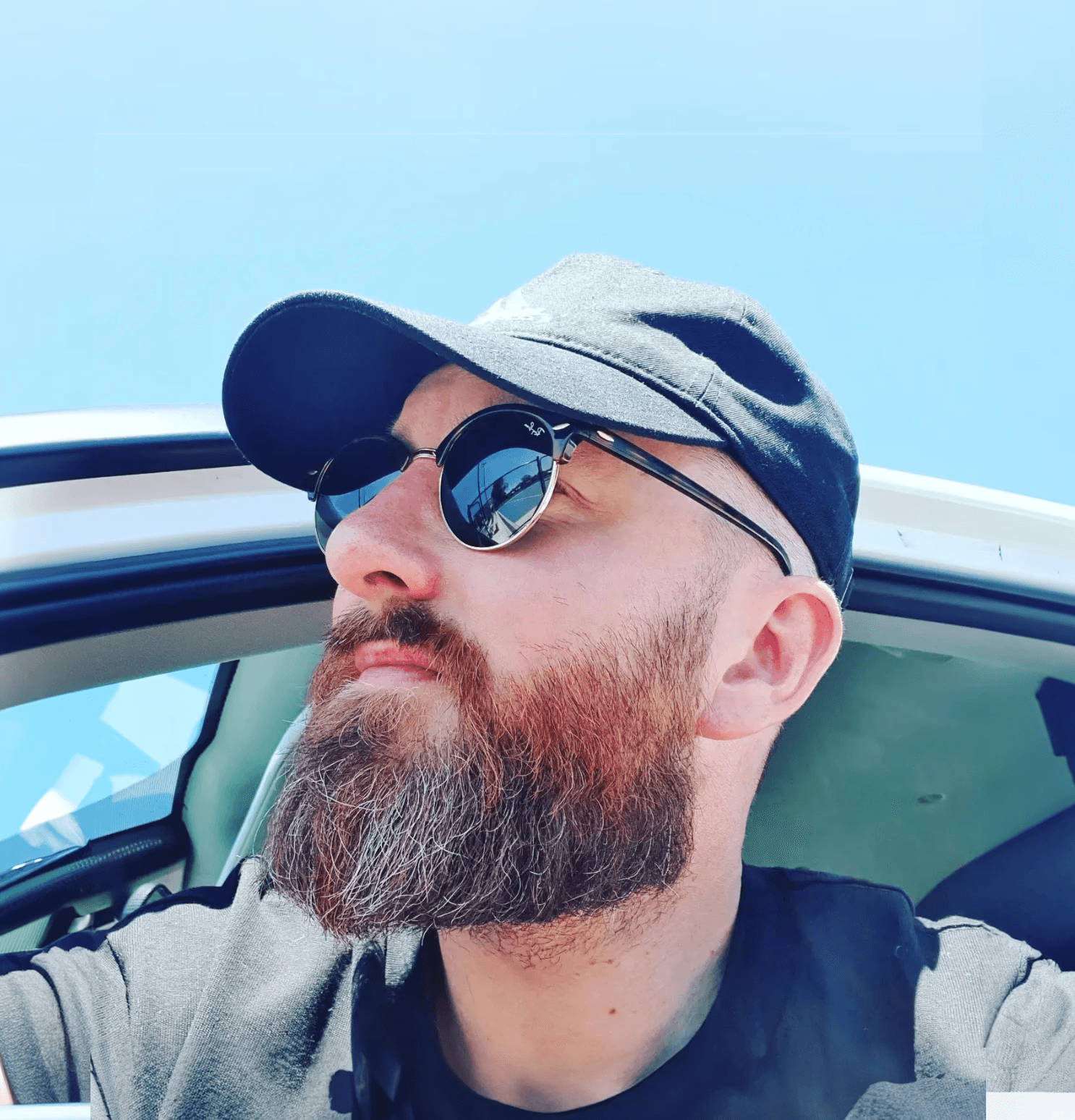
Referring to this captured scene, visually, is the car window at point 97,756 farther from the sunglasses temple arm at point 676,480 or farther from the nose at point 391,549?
the sunglasses temple arm at point 676,480

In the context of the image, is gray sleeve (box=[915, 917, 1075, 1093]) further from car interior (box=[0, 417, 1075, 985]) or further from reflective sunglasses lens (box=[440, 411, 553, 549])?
reflective sunglasses lens (box=[440, 411, 553, 549])

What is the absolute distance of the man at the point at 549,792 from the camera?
4.34 feet

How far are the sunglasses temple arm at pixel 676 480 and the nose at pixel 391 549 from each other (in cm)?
30

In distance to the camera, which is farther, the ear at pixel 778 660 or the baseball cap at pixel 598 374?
the ear at pixel 778 660

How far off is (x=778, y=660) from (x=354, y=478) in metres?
0.86

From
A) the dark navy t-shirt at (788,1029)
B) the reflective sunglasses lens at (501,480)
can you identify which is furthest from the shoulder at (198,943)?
the reflective sunglasses lens at (501,480)

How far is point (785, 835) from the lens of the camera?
215 cm

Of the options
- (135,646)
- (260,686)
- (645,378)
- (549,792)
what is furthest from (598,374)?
(260,686)

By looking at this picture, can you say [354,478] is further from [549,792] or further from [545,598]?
[549,792]

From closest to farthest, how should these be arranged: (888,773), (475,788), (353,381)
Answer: (475,788)
(353,381)
(888,773)

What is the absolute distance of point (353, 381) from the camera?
1.63 m

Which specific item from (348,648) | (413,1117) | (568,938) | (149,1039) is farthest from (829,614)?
(149,1039)

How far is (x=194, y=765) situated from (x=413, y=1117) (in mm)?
1032

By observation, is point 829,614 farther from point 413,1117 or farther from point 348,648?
point 413,1117
